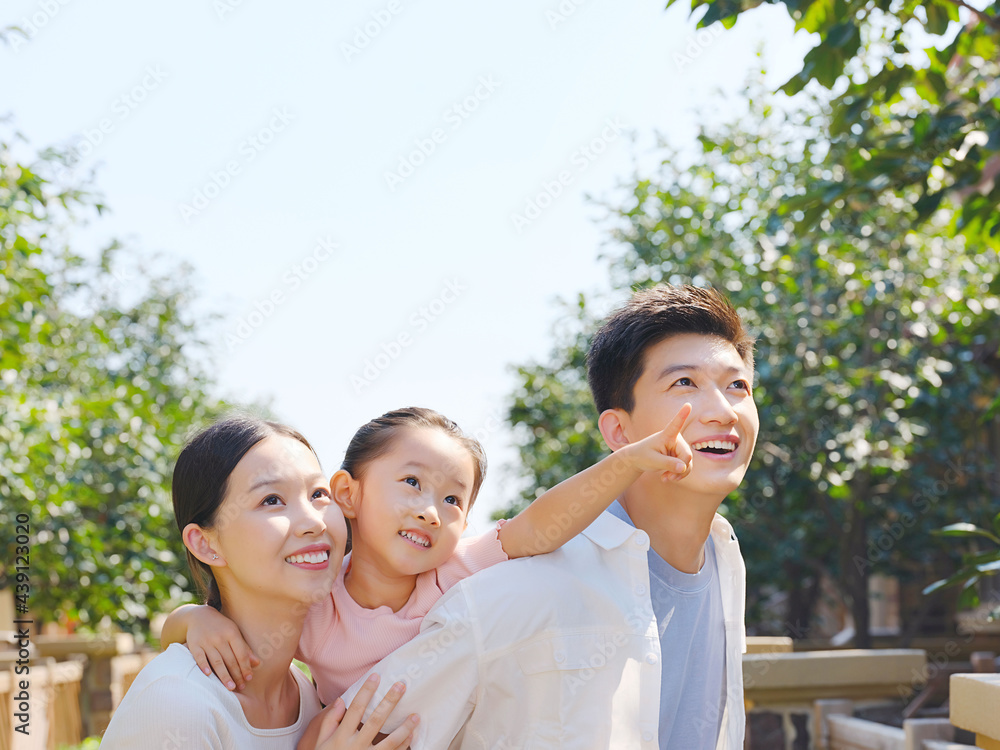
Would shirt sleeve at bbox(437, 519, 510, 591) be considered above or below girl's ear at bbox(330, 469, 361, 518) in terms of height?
below

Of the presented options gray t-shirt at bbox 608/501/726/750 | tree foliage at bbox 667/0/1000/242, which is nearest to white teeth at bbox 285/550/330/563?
gray t-shirt at bbox 608/501/726/750

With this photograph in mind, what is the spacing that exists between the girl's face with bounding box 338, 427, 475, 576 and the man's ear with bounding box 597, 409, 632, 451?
367mm

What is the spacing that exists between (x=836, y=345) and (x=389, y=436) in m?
5.83

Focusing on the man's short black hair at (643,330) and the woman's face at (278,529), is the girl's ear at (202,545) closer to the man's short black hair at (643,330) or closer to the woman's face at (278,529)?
the woman's face at (278,529)

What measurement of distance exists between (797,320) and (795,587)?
3.72 meters

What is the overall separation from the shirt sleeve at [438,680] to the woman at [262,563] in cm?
3

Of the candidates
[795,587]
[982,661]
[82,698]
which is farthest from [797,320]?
[82,698]

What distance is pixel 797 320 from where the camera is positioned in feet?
24.5

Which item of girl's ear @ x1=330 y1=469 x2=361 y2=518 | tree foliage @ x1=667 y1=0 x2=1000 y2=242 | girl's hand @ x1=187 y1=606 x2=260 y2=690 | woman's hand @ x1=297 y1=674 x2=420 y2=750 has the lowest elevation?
woman's hand @ x1=297 y1=674 x2=420 y2=750

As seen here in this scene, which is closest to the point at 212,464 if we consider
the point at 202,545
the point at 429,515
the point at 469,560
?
the point at 202,545

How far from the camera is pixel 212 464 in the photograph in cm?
225

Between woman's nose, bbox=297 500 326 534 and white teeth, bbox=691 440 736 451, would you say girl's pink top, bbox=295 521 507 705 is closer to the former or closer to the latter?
woman's nose, bbox=297 500 326 534

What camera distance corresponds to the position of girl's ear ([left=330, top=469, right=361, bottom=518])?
2.39m

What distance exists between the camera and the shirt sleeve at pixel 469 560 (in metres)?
2.38
